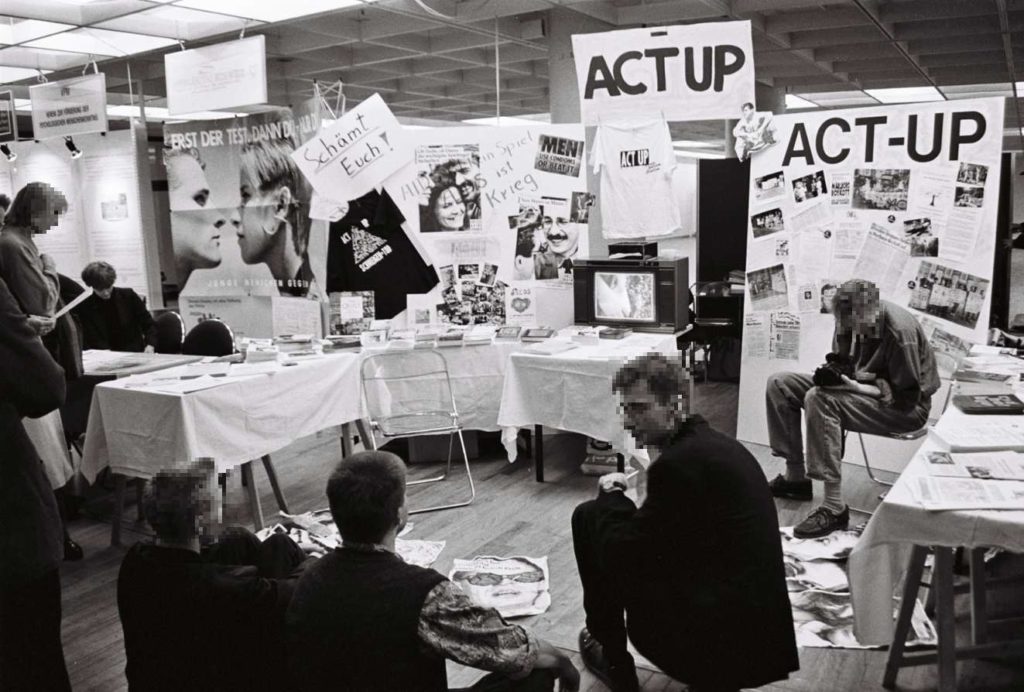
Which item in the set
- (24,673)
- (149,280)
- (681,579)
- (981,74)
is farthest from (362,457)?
(981,74)

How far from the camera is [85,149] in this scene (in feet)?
25.0

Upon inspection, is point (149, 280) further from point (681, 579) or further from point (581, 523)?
point (681, 579)

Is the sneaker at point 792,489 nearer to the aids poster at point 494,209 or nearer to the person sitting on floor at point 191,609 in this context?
the aids poster at point 494,209

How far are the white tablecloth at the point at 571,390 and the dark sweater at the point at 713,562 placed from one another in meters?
2.08

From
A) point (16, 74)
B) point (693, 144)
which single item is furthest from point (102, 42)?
point (693, 144)

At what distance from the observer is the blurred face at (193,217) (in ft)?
21.0

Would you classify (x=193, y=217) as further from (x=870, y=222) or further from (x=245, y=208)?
(x=870, y=222)

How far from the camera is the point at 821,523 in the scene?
379cm

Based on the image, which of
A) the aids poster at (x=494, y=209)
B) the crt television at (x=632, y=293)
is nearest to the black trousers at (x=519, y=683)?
the crt television at (x=632, y=293)

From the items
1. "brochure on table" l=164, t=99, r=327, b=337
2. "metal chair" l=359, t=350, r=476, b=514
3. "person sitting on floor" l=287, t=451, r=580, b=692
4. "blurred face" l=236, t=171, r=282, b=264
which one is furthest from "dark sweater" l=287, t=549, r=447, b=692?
"blurred face" l=236, t=171, r=282, b=264

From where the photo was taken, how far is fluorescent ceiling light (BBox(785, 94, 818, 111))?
41.0 ft

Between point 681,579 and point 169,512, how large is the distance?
1258 millimetres

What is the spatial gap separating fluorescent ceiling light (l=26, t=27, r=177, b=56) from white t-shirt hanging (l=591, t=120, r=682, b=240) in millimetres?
4412

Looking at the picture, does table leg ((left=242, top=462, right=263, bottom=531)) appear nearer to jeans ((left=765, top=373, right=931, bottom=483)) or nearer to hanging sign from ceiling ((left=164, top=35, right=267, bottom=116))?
jeans ((left=765, top=373, right=931, bottom=483))
